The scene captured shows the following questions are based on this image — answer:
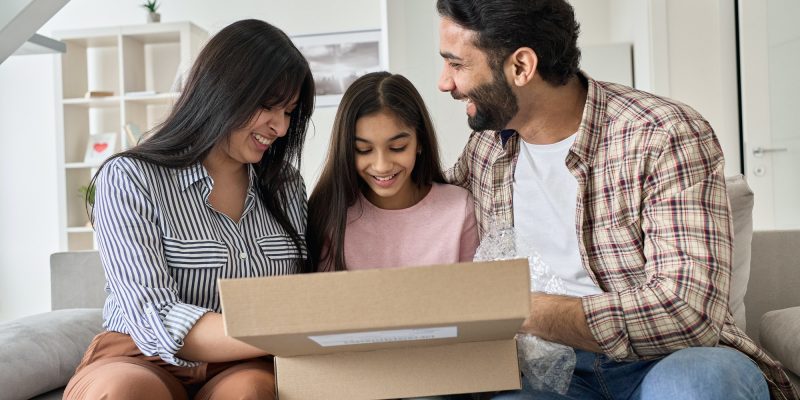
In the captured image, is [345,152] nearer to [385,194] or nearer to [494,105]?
[385,194]

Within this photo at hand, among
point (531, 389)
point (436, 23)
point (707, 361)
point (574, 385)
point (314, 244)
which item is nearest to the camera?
point (707, 361)

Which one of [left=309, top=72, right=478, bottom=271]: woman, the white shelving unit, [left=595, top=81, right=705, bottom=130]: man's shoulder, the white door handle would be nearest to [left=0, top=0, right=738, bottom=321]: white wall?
the white shelving unit

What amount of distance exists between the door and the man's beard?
2052mm

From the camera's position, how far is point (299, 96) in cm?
173

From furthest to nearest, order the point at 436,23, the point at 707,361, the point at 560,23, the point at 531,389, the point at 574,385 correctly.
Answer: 1. the point at 436,23
2. the point at 560,23
3. the point at 574,385
4. the point at 531,389
5. the point at 707,361

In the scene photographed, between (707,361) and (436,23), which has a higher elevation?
(436,23)

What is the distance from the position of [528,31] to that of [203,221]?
0.76 meters

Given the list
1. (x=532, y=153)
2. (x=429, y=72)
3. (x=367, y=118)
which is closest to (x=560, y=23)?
(x=532, y=153)

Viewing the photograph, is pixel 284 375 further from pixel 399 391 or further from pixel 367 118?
pixel 367 118

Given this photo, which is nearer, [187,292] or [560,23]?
[187,292]

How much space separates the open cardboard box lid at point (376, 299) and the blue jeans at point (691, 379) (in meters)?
0.35

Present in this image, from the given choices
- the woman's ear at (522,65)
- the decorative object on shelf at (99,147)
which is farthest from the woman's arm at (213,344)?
the decorative object on shelf at (99,147)

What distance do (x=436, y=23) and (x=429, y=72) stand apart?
222 mm

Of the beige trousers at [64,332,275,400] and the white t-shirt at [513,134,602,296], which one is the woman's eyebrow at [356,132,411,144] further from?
the beige trousers at [64,332,275,400]
